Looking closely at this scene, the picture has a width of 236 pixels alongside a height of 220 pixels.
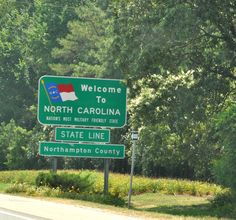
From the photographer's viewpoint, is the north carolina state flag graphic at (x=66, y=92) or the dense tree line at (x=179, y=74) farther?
the north carolina state flag graphic at (x=66, y=92)


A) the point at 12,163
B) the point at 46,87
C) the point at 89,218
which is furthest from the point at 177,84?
the point at 12,163

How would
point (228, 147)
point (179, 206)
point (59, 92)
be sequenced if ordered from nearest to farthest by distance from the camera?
point (228, 147), point (59, 92), point (179, 206)

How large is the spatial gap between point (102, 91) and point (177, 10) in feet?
Result: 20.5

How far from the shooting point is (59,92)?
26.8 m

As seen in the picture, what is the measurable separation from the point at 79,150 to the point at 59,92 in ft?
8.02

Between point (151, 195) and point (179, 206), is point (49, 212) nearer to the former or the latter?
point (179, 206)

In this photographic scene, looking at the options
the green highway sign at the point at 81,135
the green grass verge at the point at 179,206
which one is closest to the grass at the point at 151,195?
the green grass verge at the point at 179,206

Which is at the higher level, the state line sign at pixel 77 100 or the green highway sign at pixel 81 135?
the state line sign at pixel 77 100

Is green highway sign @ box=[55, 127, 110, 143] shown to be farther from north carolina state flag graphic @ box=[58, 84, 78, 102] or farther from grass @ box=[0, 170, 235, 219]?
grass @ box=[0, 170, 235, 219]

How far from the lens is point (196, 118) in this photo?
25828mm

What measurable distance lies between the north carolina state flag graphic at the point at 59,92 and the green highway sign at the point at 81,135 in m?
1.20

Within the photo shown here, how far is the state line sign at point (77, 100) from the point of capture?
2678 centimetres

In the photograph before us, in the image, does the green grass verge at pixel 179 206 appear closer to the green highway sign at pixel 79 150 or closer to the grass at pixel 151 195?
the grass at pixel 151 195

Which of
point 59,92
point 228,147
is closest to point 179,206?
point 59,92
